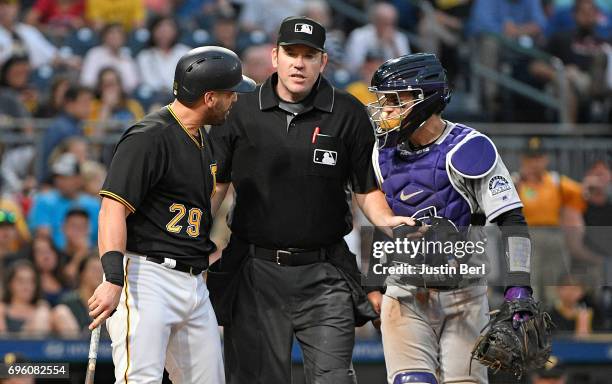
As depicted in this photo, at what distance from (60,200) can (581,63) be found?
20.4 feet

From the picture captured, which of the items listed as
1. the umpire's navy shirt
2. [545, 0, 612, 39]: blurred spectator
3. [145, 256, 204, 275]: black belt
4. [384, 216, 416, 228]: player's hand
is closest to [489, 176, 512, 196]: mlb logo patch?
[384, 216, 416, 228]: player's hand

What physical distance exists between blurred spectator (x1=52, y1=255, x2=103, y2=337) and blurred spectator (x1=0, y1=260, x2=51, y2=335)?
97mm

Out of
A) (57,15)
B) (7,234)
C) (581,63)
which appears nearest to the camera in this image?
(7,234)

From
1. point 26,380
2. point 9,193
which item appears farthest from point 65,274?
point 26,380

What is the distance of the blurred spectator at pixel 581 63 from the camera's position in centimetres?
1244

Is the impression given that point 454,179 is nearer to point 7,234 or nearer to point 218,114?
point 218,114

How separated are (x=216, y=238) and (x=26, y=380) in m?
2.01

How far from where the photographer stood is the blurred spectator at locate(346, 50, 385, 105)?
37.3 ft

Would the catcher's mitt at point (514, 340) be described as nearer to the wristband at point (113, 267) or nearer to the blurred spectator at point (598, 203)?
the wristband at point (113, 267)

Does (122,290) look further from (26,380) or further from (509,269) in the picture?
(26,380)

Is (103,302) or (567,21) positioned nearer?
(103,302)

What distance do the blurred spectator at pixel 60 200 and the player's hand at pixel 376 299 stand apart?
417 cm

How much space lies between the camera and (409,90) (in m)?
5.53

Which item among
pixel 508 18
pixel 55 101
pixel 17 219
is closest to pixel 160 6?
pixel 55 101
